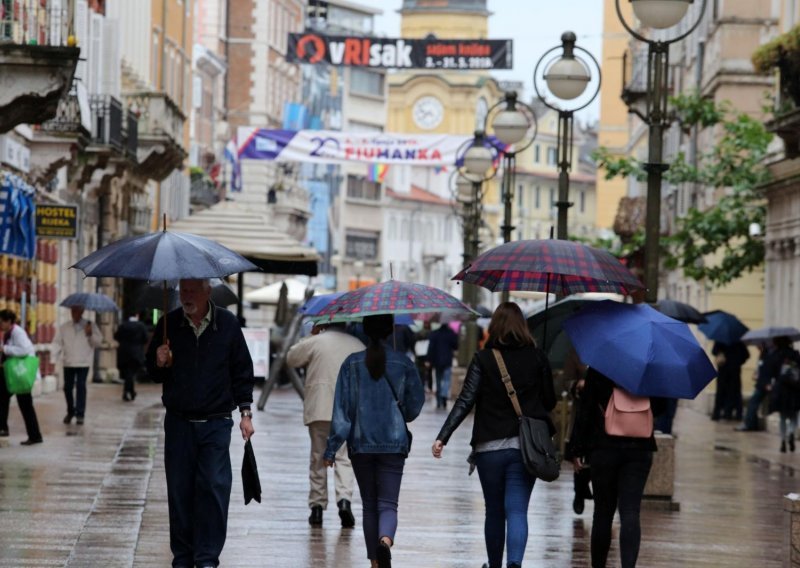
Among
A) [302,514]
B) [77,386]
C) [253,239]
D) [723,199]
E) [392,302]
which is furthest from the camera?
[723,199]

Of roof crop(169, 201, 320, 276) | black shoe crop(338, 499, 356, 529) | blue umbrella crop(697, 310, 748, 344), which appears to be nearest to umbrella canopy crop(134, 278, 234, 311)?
black shoe crop(338, 499, 356, 529)

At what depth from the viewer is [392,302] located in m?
12.8

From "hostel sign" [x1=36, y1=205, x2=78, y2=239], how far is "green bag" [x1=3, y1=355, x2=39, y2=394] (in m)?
10.4

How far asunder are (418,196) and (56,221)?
11074 centimetres

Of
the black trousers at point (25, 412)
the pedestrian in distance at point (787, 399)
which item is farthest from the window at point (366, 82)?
the black trousers at point (25, 412)

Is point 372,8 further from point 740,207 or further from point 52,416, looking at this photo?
point 52,416

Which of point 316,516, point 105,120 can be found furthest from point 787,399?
point 105,120

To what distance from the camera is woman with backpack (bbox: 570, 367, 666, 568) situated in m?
12.4

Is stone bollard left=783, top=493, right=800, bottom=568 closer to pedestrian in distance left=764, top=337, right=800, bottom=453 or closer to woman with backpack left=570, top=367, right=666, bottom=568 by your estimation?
woman with backpack left=570, top=367, right=666, bottom=568

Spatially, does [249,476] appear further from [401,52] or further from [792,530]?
[401,52]

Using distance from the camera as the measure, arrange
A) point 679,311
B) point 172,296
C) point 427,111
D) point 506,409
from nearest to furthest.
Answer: point 506,409, point 172,296, point 679,311, point 427,111

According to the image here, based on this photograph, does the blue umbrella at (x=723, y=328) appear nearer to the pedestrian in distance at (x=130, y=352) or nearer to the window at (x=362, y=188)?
the pedestrian in distance at (x=130, y=352)

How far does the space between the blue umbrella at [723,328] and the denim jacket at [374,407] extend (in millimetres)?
24903

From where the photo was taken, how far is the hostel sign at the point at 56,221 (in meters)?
33.0
